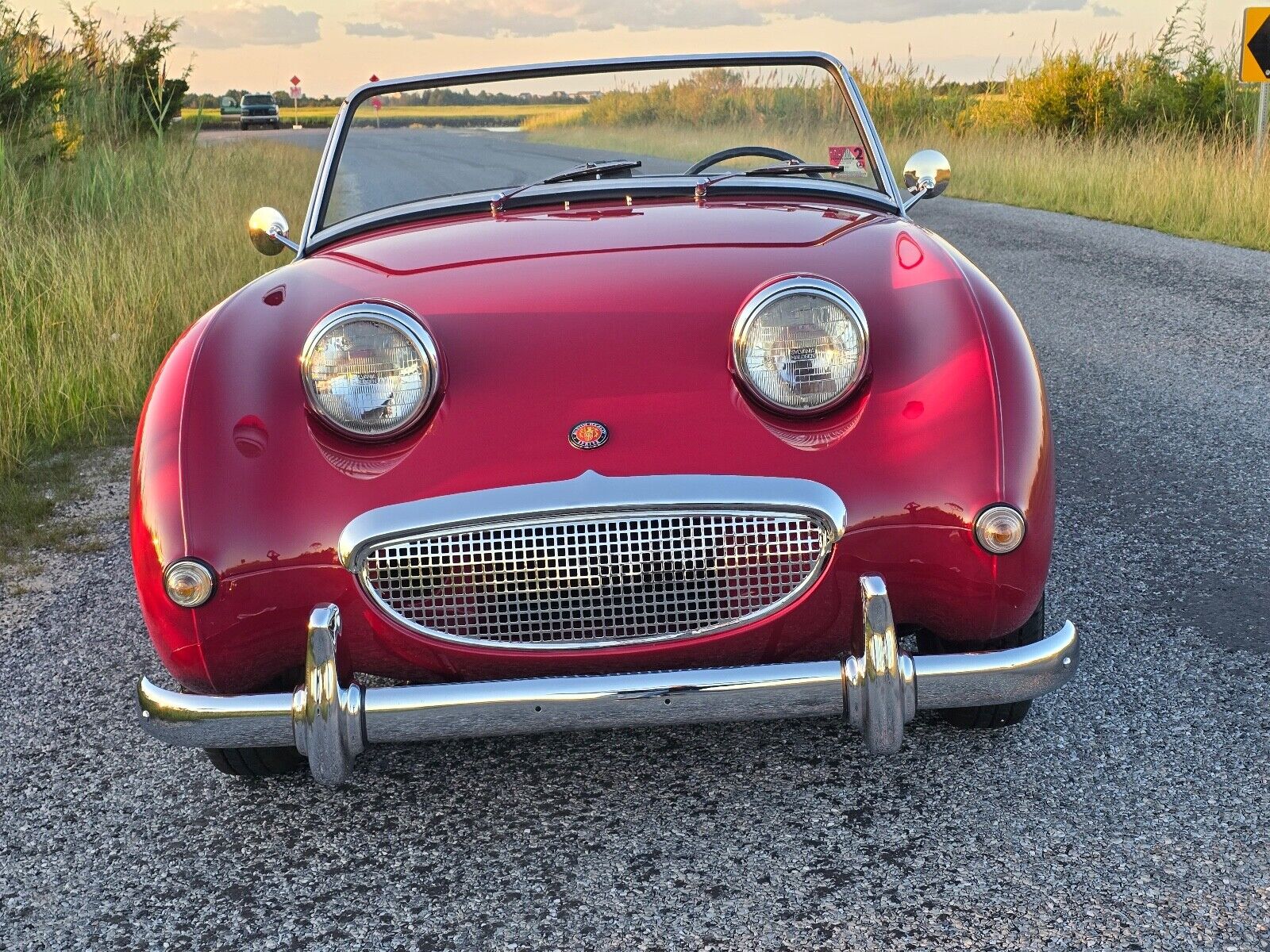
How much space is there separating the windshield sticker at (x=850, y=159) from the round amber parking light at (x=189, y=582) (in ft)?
7.27

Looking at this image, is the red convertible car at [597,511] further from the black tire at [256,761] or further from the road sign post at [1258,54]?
the road sign post at [1258,54]

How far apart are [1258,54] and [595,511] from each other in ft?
42.3

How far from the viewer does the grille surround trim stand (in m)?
2.17

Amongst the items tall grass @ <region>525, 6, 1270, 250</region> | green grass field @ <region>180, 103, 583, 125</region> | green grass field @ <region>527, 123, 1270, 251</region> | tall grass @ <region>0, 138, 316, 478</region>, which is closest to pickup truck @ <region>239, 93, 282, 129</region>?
tall grass @ <region>525, 6, 1270, 250</region>

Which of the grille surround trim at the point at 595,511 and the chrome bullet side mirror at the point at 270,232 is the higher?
the chrome bullet side mirror at the point at 270,232

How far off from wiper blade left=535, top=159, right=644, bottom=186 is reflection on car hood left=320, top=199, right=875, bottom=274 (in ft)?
0.88

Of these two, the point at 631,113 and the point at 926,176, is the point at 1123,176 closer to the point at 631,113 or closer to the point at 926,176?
the point at 631,113

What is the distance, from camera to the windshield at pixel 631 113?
370 centimetres

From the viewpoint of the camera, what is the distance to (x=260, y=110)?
Answer: 4691 cm

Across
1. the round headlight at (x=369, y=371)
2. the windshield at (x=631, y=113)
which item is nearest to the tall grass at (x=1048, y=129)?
the windshield at (x=631, y=113)

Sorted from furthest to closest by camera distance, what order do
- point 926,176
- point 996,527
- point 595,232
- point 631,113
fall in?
point 631,113 → point 926,176 → point 595,232 → point 996,527

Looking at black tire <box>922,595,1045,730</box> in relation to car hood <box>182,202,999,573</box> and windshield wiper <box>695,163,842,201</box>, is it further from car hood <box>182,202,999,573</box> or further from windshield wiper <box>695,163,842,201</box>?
windshield wiper <box>695,163,842,201</box>

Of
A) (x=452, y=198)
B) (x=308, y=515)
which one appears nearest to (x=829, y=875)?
(x=308, y=515)

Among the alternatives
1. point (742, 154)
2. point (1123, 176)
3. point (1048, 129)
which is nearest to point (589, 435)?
point (742, 154)
